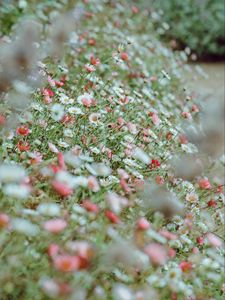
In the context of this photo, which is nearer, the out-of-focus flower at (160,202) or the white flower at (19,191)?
the white flower at (19,191)

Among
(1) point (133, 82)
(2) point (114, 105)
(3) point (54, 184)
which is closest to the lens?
(3) point (54, 184)

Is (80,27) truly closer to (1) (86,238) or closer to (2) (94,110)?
(2) (94,110)

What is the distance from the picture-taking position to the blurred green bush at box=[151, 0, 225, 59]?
305 inches

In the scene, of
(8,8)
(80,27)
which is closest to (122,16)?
(80,27)

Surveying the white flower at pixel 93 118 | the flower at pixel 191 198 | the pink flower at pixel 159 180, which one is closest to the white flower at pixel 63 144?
the white flower at pixel 93 118

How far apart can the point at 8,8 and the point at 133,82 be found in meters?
1.21

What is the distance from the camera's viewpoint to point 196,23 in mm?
7812

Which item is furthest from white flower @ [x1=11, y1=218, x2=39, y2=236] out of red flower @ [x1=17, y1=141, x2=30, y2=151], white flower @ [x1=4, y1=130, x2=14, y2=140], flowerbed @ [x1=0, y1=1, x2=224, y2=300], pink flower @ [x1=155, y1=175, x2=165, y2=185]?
pink flower @ [x1=155, y1=175, x2=165, y2=185]

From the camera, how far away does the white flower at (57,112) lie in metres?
2.78

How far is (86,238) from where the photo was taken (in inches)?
79.6

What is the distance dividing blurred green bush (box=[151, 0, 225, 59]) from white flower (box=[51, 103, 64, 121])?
512cm

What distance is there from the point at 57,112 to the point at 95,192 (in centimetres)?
45

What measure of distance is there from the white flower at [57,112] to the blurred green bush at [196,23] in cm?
512

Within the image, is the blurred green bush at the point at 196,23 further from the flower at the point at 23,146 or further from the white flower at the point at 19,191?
the white flower at the point at 19,191
